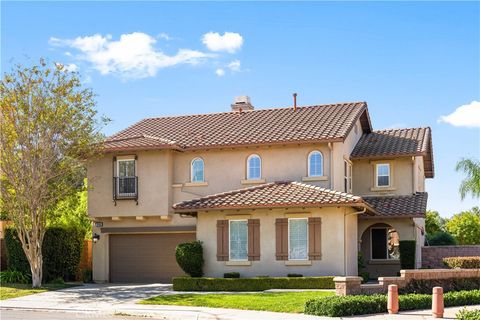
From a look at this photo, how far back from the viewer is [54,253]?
32344mm

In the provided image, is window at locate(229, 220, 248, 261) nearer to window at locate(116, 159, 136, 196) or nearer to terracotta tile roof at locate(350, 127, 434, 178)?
window at locate(116, 159, 136, 196)

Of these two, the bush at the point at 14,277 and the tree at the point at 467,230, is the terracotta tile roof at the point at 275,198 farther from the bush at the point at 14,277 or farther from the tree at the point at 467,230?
the tree at the point at 467,230

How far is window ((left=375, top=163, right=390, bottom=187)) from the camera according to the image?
3391 centimetres

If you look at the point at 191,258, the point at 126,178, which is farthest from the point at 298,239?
the point at 126,178

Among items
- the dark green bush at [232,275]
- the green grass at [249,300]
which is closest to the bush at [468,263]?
the green grass at [249,300]

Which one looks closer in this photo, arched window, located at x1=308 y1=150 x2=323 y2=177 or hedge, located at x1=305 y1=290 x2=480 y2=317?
hedge, located at x1=305 y1=290 x2=480 y2=317

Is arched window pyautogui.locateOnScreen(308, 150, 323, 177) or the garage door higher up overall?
arched window pyautogui.locateOnScreen(308, 150, 323, 177)

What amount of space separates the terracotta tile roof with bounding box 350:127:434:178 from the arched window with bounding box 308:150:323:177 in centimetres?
310

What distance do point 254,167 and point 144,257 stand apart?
6.58 meters

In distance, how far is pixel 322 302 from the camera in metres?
20.8

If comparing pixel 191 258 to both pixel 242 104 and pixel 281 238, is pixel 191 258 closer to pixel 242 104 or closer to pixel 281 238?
pixel 281 238

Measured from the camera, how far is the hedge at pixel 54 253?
31750 mm

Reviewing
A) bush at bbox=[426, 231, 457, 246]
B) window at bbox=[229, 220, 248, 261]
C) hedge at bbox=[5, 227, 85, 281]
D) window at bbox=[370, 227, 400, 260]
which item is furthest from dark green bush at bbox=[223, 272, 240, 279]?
bush at bbox=[426, 231, 457, 246]

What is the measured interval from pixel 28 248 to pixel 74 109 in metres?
6.42
